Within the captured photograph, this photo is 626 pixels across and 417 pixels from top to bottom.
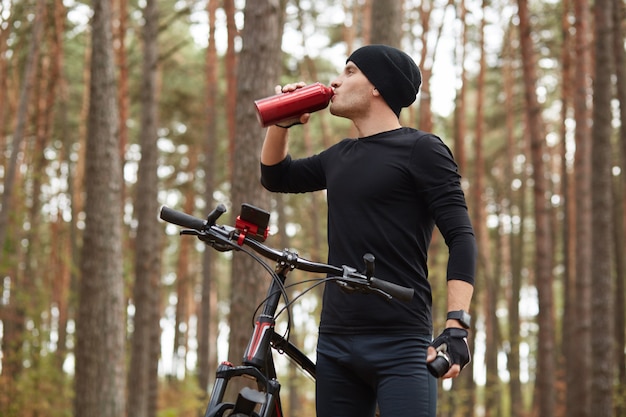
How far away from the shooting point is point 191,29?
883 inches

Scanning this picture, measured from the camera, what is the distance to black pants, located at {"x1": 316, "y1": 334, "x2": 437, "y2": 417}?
117 inches

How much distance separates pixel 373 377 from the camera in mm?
3076

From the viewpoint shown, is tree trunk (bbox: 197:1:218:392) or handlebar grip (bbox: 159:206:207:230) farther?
tree trunk (bbox: 197:1:218:392)

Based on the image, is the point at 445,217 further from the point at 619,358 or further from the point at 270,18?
the point at 619,358

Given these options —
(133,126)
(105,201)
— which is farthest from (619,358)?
(133,126)

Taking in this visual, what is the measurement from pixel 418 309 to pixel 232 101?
14.4 metres

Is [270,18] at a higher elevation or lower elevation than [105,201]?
higher

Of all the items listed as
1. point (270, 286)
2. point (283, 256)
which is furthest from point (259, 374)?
point (283, 256)

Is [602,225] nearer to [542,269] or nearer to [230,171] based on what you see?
[542,269]

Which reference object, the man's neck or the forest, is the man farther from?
the forest

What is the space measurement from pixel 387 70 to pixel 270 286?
0.99m

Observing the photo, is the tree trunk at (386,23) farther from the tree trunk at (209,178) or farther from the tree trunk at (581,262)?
the tree trunk at (209,178)

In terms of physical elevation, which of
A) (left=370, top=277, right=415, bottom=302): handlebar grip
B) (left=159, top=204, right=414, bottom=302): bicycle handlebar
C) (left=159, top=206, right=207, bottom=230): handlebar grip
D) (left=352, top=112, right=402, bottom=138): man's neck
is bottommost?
(left=370, top=277, right=415, bottom=302): handlebar grip

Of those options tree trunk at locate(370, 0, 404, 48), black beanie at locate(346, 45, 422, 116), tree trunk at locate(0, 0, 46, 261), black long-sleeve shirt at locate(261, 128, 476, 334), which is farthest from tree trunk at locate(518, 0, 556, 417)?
black long-sleeve shirt at locate(261, 128, 476, 334)
